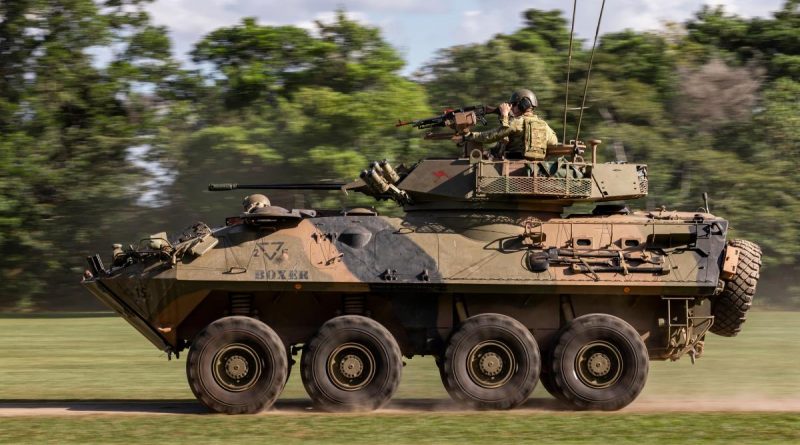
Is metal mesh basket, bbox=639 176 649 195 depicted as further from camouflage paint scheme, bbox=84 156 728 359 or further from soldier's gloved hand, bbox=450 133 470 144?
soldier's gloved hand, bbox=450 133 470 144

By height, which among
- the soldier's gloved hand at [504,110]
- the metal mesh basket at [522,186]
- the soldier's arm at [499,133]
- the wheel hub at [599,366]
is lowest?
the wheel hub at [599,366]

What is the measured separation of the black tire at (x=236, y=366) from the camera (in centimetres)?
1908

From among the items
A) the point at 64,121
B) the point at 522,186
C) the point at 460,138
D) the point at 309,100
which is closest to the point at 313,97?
the point at 309,100

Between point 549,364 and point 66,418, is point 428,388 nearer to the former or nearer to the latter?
point 549,364

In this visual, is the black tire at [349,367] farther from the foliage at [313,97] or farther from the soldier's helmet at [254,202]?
the foliage at [313,97]

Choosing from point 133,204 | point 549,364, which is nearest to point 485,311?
point 549,364

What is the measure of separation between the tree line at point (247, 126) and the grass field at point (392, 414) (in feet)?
44.2

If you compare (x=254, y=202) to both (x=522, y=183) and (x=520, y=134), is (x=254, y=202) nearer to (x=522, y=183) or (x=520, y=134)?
(x=522, y=183)

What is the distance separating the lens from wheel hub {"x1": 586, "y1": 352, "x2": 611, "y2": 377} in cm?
1945

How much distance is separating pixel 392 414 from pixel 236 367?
2428mm

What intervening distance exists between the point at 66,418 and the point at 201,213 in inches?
1125

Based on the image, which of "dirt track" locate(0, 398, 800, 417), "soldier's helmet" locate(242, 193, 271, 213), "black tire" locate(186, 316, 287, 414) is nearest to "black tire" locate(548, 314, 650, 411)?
"dirt track" locate(0, 398, 800, 417)

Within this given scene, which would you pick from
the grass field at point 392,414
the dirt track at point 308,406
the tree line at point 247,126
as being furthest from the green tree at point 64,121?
the dirt track at point 308,406

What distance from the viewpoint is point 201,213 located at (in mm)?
46844
